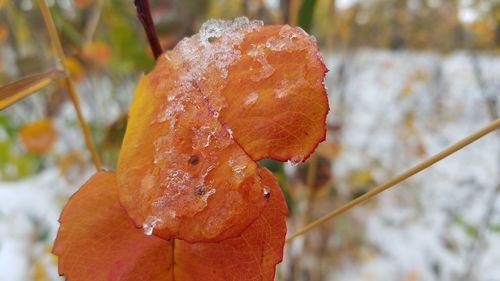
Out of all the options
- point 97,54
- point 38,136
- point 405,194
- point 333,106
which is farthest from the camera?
point 405,194

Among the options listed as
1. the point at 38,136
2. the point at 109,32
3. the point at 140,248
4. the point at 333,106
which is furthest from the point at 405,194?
the point at 140,248

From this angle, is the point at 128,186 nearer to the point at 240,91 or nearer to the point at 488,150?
A: the point at 240,91

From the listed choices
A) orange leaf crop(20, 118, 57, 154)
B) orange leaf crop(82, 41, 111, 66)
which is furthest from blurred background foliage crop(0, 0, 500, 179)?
orange leaf crop(20, 118, 57, 154)

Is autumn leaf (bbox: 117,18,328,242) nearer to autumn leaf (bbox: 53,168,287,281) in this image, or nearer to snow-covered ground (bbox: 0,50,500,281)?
autumn leaf (bbox: 53,168,287,281)

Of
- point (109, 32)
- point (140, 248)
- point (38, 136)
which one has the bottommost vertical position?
point (38, 136)

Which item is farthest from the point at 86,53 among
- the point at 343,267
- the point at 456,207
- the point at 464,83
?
the point at 464,83

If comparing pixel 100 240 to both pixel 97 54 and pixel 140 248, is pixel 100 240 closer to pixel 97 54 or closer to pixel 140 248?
pixel 140 248

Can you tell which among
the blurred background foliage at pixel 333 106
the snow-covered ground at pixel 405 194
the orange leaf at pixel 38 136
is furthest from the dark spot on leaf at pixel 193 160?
the orange leaf at pixel 38 136
